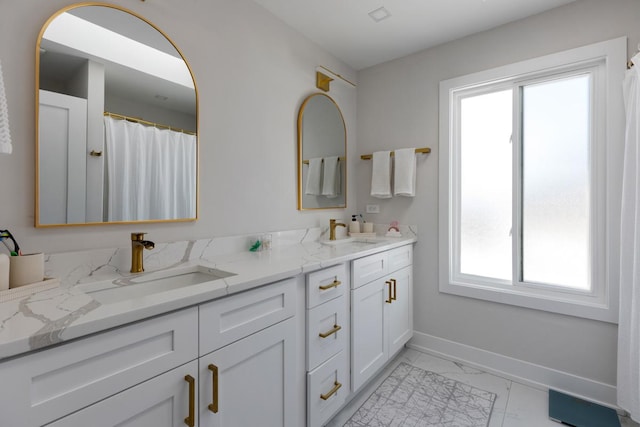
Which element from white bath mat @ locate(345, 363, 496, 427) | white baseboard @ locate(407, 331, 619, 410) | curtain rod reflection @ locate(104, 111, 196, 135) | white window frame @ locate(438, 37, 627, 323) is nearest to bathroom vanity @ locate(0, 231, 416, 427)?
white bath mat @ locate(345, 363, 496, 427)

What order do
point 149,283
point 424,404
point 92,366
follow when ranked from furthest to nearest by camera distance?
point 424,404 < point 149,283 < point 92,366

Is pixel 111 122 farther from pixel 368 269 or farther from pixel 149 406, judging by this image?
pixel 368 269

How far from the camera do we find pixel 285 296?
1284 mm

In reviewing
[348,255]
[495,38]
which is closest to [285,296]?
[348,255]

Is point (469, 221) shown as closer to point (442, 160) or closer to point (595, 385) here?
point (442, 160)

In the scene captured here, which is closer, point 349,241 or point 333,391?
point 333,391

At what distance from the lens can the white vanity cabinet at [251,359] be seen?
0.99 m

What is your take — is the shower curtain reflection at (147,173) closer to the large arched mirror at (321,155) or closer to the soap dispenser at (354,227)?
the large arched mirror at (321,155)

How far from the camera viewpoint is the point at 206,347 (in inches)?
38.6

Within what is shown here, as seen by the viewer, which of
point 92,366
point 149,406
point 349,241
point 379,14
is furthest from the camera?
point 349,241

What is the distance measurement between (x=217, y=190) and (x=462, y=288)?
193 centimetres

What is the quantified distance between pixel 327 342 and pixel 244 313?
616 mm

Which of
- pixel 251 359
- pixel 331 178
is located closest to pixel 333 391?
pixel 251 359

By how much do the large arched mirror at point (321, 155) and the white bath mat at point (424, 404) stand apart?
1366 mm
